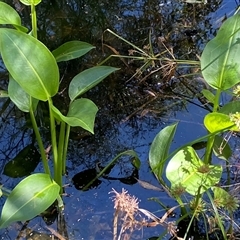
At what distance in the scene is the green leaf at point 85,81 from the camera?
1.39 meters

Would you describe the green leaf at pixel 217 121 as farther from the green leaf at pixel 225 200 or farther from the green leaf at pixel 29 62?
the green leaf at pixel 29 62

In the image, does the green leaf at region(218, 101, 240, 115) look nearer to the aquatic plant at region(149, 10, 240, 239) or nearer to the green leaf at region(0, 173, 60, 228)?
the aquatic plant at region(149, 10, 240, 239)

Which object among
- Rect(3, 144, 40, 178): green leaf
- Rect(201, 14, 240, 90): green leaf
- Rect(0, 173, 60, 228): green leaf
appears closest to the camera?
Rect(0, 173, 60, 228): green leaf

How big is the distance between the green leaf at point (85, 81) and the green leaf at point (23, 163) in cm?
29

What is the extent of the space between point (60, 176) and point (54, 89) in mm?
234

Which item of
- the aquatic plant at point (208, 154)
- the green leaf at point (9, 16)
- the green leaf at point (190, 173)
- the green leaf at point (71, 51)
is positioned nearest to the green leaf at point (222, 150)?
the aquatic plant at point (208, 154)

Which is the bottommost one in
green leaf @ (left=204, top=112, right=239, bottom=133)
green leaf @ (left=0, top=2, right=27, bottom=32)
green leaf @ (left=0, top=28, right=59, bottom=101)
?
green leaf @ (left=204, top=112, right=239, bottom=133)

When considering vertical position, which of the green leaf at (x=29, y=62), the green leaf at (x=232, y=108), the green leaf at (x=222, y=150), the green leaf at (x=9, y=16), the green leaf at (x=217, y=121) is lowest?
the green leaf at (x=222, y=150)

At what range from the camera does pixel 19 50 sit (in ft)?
4.11

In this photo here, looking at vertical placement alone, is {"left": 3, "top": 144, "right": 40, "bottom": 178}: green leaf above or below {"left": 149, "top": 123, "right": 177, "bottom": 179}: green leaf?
below

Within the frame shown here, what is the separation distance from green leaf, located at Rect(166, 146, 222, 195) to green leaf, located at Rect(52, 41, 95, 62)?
454 mm

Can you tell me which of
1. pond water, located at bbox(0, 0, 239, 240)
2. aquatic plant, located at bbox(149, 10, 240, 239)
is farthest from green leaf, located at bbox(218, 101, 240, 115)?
pond water, located at bbox(0, 0, 239, 240)

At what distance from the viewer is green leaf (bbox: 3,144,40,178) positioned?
1538mm

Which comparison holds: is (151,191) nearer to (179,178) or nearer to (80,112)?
(179,178)
